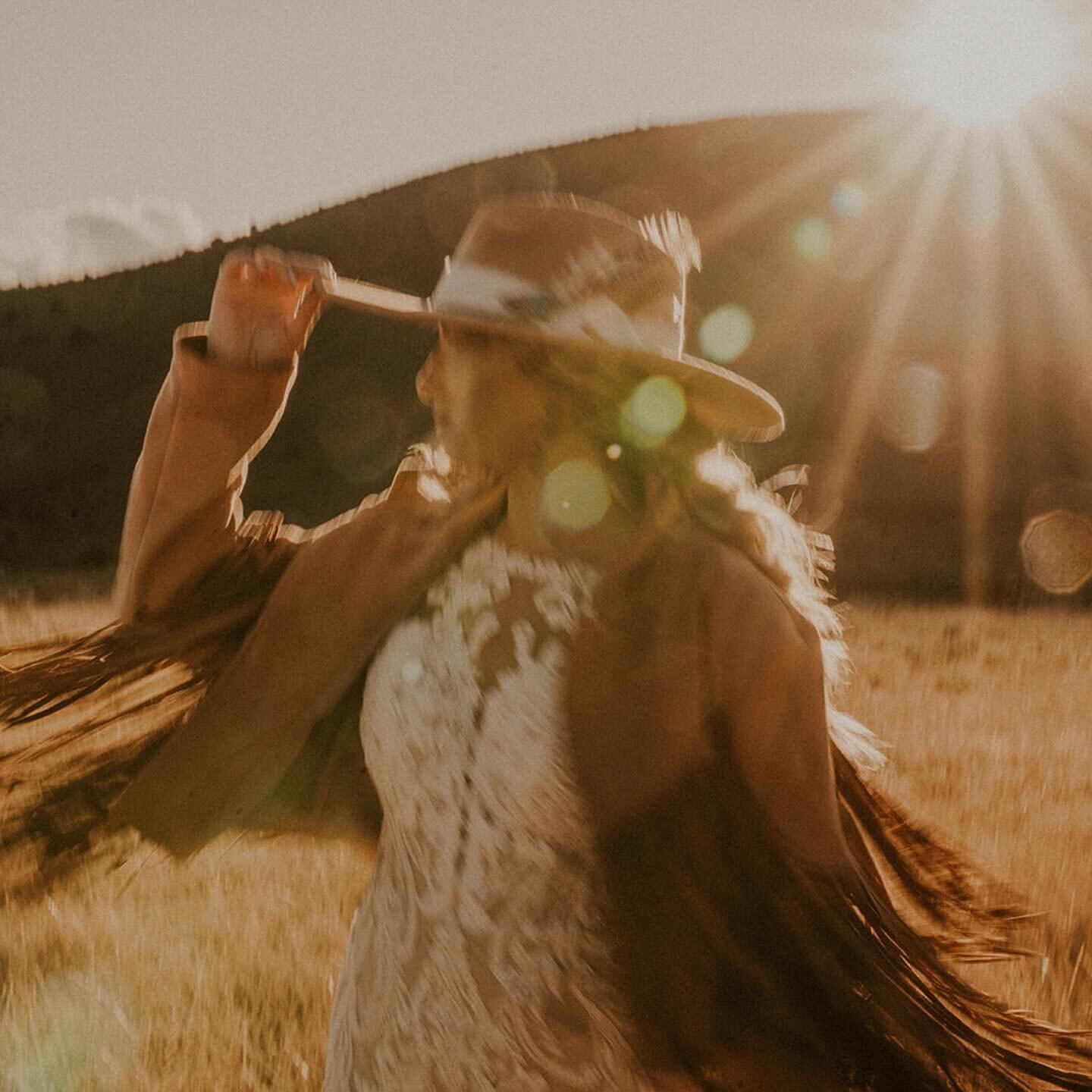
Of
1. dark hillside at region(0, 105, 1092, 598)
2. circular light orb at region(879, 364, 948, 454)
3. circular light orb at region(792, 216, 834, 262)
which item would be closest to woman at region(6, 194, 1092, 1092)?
dark hillside at region(0, 105, 1092, 598)

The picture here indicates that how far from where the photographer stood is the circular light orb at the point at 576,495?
1.96 metres

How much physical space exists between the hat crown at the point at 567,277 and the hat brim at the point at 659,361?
15 millimetres

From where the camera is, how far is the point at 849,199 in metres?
33.0

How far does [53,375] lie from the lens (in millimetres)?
33094

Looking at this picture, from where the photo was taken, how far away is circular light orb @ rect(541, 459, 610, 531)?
6.43ft

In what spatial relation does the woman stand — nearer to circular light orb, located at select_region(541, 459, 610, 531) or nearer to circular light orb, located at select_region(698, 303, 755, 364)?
circular light orb, located at select_region(541, 459, 610, 531)

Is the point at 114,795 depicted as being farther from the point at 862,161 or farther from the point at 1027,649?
the point at 862,161

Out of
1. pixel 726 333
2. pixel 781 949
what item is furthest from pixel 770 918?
pixel 726 333

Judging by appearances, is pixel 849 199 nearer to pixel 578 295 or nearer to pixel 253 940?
pixel 253 940

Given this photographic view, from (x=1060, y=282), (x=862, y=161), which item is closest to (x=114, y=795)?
(x=1060, y=282)

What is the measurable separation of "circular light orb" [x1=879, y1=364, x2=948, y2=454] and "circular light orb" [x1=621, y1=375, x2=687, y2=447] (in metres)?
25.0

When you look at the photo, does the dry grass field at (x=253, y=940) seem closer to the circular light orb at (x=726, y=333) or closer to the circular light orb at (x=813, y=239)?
the circular light orb at (x=726, y=333)

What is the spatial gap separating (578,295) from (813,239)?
31.8 meters

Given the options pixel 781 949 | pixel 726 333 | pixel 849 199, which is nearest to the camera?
pixel 781 949
